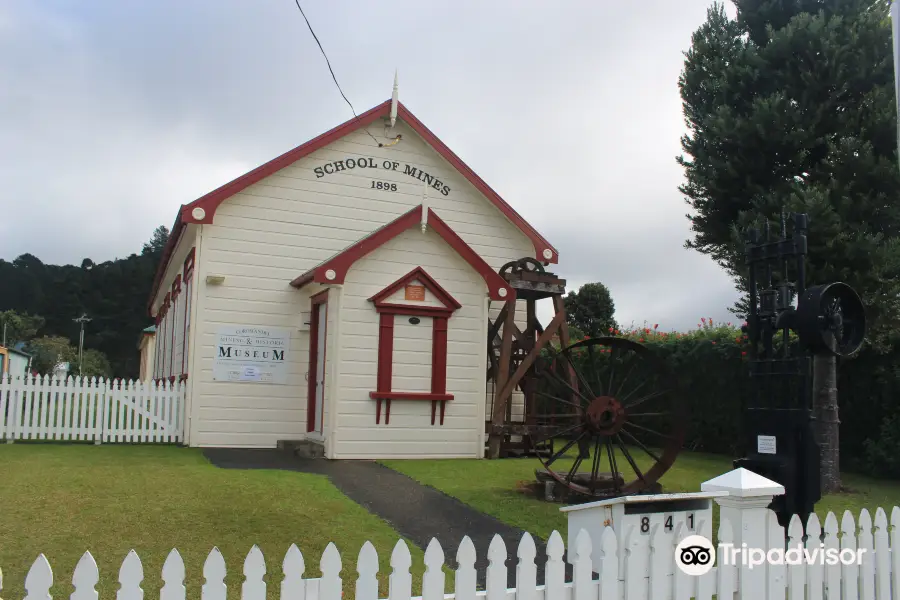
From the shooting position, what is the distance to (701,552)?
4.24 m

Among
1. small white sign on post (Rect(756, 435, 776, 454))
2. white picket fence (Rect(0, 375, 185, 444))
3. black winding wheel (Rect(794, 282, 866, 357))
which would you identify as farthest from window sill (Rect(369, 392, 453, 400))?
black winding wheel (Rect(794, 282, 866, 357))

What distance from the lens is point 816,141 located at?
10.9 meters

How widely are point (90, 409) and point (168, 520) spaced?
24.7ft

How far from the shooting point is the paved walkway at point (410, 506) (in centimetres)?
668

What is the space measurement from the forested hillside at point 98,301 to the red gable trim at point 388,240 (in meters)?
75.8

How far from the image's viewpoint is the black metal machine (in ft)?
18.4

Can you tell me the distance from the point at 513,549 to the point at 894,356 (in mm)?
8171

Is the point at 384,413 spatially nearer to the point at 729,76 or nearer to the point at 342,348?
the point at 342,348

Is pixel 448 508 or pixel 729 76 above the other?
pixel 729 76

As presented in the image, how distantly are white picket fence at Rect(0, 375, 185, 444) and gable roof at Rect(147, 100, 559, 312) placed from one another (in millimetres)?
3185

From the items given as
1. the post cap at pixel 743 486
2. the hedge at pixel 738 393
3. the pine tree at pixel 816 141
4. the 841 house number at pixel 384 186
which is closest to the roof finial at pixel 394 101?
the 841 house number at pixel 384 186

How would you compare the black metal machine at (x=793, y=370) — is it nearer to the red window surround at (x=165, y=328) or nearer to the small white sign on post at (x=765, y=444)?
the small white sign on post at (x=765, y=444)

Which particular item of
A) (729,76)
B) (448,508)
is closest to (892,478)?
(729,76)

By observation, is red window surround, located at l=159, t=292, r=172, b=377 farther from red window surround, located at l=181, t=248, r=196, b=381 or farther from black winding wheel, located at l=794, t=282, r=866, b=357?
black winding wheel, located at l=794, t=282, r=866, b=357
